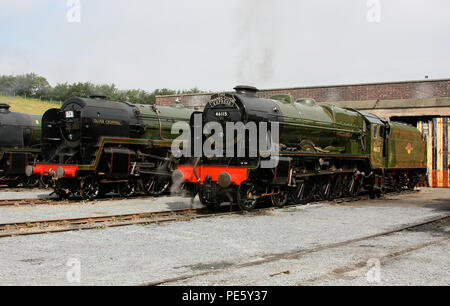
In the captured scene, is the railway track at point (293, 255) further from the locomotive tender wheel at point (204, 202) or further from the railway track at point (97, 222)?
the locomotive tender wheel at point (204, 202)

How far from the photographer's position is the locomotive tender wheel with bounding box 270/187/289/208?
1236 centimetres

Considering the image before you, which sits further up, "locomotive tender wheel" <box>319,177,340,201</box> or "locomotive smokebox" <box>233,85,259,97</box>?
"locomotive smokebox" <box>233,85,259,97</box>

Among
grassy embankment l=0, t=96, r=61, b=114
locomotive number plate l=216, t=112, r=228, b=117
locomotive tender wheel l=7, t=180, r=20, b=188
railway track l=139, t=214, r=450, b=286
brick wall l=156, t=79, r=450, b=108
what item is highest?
grassy embankment l=0, t=96, r=61, b=114

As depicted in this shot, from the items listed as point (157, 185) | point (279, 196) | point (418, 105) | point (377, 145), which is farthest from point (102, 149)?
point (418, 105)

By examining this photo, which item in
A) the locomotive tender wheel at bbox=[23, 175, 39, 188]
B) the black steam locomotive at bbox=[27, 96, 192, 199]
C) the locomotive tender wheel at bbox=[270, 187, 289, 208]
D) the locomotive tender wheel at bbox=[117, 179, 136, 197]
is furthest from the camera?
the locomotive tender wheel at bbox=[23, 175, 39, 188]

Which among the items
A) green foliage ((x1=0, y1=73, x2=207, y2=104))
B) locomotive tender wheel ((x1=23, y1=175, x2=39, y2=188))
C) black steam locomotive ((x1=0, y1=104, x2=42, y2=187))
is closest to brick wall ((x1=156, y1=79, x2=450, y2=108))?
black steam locomotive ((x1=0, y1=104, x2=42, y2=187))

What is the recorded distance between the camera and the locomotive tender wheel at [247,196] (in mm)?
11383

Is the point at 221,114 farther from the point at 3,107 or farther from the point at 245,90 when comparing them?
the point at 3,107

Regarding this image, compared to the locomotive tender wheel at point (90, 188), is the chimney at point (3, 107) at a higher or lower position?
higher

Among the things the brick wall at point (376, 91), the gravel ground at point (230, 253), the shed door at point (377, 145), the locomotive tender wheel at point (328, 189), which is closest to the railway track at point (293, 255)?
the gravel ground at point (230, 253)

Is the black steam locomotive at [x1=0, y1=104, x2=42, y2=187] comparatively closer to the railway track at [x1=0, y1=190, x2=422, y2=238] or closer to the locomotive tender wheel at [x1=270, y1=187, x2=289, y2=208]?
the railway track at [x1=0, y1=190, x2=422, y2=238]

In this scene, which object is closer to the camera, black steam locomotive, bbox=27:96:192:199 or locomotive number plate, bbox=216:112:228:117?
locomotive number plate, bbox=216:112:228:117

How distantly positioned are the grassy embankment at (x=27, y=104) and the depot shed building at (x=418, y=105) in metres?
36.2

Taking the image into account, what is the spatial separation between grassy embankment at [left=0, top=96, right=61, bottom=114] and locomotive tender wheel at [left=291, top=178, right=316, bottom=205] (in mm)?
43849
